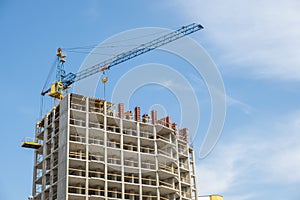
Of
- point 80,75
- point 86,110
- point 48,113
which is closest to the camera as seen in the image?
point 86,110

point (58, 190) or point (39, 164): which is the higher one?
point (39, 164)

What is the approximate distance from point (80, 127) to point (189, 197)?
98.4 feet

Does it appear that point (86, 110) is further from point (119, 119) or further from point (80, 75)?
point (80, 75)

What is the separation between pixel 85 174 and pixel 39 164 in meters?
15.0

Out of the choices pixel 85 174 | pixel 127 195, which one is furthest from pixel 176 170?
pixel 85 174

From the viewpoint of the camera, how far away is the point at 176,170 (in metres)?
104

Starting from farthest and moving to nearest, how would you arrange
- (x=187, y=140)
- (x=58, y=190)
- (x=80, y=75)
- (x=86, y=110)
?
(x=80, y=75) → (x=187, y=140) → (x=86, y=110) → (x=58, y=190)

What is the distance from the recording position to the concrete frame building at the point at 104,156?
293 ft

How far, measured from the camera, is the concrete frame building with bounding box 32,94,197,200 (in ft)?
293

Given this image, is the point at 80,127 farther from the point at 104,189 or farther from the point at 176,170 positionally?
the point at 176,170

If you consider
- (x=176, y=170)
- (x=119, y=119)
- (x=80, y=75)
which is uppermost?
(x=80, y=75)

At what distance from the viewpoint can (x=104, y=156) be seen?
9225 cm

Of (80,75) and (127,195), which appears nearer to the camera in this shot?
(127,195)

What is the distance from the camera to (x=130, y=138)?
98.4 meters
